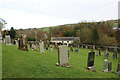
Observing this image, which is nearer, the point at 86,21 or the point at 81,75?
the point at 81,75

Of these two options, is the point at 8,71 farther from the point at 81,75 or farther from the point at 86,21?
the point at 86,21

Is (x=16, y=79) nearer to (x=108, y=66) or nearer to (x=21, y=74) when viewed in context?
(x=21, y=74)

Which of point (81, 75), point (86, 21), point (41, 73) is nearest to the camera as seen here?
point (41, 73)

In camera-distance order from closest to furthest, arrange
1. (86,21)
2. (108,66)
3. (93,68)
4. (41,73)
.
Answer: (41,73) < (93,68) < (108,66) < (86,21)

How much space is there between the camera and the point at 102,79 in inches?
400

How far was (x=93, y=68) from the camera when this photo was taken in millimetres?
11766

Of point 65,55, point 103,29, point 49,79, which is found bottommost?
point 49,79

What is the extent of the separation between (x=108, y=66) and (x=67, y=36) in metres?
57.2

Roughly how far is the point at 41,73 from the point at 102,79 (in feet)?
13.6

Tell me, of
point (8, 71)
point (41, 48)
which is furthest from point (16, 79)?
point (41, 48)

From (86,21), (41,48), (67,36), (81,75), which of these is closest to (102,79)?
(81,75)

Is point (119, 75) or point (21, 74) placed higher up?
point (21, 74)

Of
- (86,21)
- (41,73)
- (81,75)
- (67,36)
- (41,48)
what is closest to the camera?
(41,73)

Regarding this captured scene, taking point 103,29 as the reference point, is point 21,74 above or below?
below
